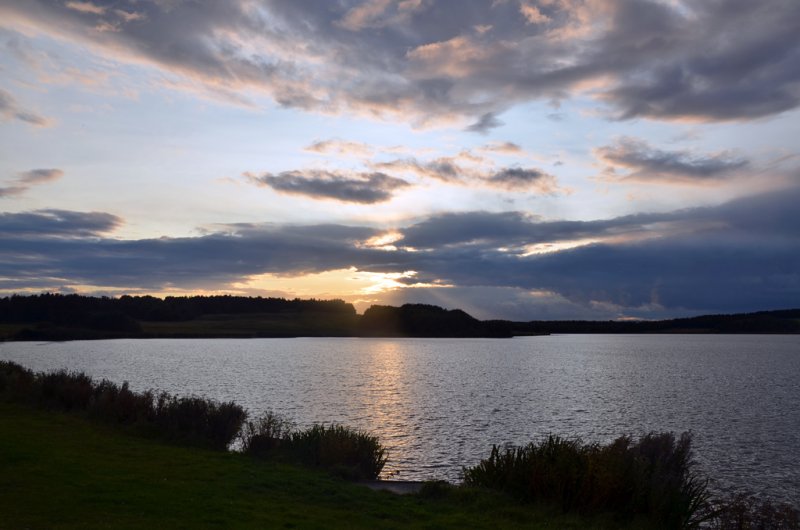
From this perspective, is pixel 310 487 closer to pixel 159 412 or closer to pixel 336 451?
pixel 336 451

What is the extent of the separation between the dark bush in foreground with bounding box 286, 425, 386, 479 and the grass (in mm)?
2479

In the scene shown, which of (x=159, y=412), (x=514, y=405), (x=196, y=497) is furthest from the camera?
(x=514, y=405)

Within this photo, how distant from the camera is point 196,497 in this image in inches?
642

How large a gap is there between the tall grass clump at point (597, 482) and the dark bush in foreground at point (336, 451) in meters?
5.81

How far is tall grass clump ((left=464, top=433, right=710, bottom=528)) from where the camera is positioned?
A: 18.5 metres

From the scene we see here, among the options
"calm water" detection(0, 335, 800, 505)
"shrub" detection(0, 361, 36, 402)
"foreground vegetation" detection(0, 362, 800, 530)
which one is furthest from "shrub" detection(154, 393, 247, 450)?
"shrub" detection(0, 361, 36, 402)

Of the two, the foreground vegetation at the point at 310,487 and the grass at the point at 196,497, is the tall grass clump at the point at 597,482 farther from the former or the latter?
the grass at the point at 196,497

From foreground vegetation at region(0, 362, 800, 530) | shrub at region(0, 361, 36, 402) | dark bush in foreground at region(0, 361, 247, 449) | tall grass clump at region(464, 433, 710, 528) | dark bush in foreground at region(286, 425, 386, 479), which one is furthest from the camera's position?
shrub at region(0, 361, 36, 402)

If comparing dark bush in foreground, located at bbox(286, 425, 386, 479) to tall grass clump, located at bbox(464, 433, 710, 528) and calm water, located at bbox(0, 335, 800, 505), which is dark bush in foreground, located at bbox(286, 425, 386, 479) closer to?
calm water, located at bbox(0, 335, 800, 505)

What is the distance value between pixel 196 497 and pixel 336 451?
937 centimetres

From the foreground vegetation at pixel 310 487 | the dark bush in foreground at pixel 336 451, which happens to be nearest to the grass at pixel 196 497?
the foreground vegetation at pixel 310 487

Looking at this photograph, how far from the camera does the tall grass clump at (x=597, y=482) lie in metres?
18.5

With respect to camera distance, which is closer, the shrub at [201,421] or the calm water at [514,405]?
the shrub at [201,421]

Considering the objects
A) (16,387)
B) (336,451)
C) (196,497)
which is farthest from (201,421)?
(16,387)
